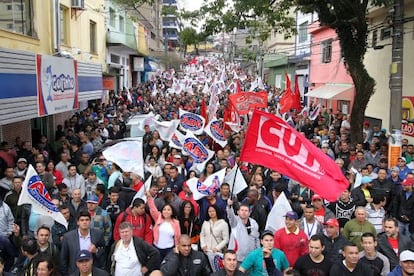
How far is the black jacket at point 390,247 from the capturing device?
5848 mm

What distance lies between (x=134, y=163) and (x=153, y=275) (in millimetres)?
3129

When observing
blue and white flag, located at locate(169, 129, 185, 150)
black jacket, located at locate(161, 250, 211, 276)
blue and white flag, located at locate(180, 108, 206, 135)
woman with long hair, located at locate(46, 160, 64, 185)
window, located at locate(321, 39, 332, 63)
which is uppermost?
window, located at locate(321, 39, 332, 63)

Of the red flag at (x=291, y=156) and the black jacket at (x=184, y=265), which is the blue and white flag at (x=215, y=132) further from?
the black jacket at (x=184, y=265)

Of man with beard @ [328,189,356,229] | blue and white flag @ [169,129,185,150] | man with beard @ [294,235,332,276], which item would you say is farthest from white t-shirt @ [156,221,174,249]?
blue and white flag @ [169,129,185,150]

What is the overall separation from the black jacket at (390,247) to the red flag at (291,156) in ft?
2.72

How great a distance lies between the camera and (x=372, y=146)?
39.9 ft

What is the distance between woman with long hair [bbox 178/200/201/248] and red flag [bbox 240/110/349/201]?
135 cm

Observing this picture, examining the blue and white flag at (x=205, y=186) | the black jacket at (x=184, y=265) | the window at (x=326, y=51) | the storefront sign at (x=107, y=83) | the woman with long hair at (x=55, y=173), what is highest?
the window at (x=326, y=51)

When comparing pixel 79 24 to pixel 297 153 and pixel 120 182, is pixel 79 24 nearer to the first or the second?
pixel 120 182

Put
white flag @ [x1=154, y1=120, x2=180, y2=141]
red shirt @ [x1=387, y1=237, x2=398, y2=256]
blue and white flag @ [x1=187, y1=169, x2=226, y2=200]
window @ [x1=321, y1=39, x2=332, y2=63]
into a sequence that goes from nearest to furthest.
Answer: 1. red shirt @ [x1=387, y1=237, x2=398, y2=256]
2. blue and white flag @ [x1=187, y1=169, x2=226, y2=200]
3. white flag @ [x1=154, y1=120, x2=180, y2=141]
4. window @ [x1=321, y1=39, x2=332, y2=63]

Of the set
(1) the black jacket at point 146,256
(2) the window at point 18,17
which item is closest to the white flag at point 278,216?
(1) the black jacket at point 146,256

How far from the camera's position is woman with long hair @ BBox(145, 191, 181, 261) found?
652cm

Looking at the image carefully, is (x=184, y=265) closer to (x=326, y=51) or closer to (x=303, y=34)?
(x=326, y=51)

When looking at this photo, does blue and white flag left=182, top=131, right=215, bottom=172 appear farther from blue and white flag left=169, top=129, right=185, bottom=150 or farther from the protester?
the protester
